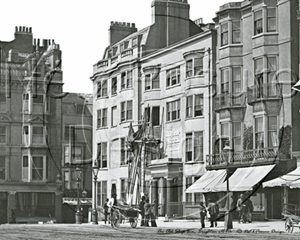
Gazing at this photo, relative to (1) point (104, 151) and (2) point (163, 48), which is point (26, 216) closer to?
(1) point (104, 151)

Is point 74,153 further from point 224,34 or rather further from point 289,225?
point 289,225

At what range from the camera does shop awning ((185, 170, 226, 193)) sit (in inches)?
1907

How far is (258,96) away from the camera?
47062 mm

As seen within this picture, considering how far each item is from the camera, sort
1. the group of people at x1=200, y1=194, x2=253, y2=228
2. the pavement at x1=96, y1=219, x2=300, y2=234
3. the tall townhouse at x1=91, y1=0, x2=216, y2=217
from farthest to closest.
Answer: the tall townhouse at x1=91, y1=0, x2=216, y2=217 < the group of people at x1=200, y1=194, x2=253, y2=228 < the pavement at x1=96, y1=219, x2=300, y2=234

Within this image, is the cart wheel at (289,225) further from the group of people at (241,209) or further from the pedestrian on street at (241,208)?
the pedestrian on street at (241,208)

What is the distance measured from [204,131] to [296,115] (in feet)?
29.5

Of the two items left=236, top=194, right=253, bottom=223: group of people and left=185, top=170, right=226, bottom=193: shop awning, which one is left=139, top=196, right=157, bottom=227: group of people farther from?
left=185, top=170, right=226, bottom=193: shop awning

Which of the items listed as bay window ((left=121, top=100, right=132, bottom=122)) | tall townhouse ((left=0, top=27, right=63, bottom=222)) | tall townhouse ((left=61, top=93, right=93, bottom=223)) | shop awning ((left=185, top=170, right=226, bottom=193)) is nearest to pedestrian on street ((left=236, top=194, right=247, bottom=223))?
shop awning ((left=185, top=170, right=226, bottom=193))

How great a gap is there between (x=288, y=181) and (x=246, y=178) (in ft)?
12.2

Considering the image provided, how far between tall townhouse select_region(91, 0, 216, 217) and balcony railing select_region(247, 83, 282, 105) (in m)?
4.55

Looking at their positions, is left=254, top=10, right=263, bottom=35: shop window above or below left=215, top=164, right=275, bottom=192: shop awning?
above

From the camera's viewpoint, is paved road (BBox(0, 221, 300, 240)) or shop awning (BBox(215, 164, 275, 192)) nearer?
paved road (BBox(0, 221, 300, 240))

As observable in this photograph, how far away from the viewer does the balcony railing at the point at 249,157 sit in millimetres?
44844

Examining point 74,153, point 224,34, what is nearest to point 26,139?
point 74,153
